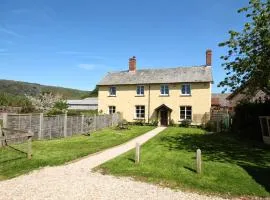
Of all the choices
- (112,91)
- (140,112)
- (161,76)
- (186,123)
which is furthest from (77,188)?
(112,91)

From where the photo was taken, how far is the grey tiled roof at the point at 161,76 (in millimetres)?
35469

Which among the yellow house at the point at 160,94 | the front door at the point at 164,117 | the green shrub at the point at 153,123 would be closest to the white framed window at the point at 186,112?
the yellow house at the point at 160,94

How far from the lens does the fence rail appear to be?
17531 mm

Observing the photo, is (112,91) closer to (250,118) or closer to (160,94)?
(160,94)

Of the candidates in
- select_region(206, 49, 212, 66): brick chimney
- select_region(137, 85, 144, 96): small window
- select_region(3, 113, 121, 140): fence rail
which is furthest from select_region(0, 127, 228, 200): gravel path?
select_region(206, 49, 212, 66): brick chimney

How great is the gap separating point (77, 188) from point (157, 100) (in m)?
28.8

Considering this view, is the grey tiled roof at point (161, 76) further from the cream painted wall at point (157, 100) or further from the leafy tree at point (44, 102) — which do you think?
the leafy tree at point (44, 102)

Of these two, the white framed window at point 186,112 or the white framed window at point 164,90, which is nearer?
the white framed window at point 186,112

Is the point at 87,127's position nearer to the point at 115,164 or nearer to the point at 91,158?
the point at 91,158

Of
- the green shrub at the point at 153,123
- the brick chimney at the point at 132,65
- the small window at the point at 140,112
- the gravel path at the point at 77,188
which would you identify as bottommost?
the gravel path at the point at 77,188

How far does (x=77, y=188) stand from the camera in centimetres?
889

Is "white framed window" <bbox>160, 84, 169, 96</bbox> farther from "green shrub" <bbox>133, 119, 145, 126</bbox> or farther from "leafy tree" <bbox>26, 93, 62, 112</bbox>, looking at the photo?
"leafy tree" <bbox>26, 93, 62, 112</bbox>

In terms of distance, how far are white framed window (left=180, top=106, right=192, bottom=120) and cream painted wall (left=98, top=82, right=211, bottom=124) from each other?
18.5 inches

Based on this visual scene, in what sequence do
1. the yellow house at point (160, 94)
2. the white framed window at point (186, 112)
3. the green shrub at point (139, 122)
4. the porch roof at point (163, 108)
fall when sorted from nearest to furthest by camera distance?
the yellow house at point (160, 94)
the white framed window at point (186, 112)
the porch roof at point (163, 108)
the green shrub at point (139, 122)
